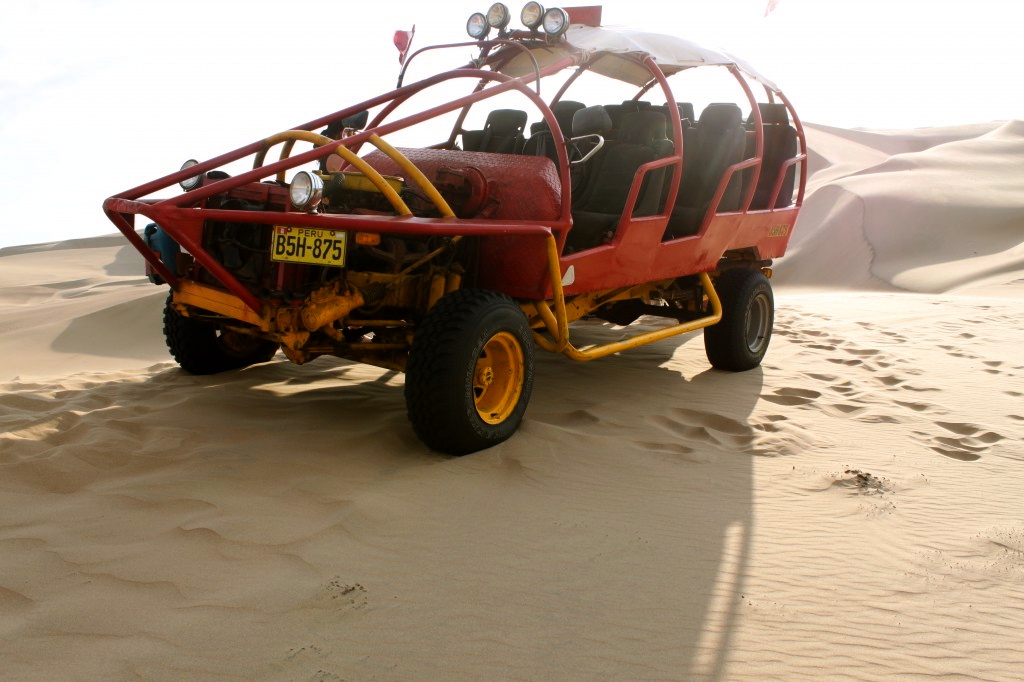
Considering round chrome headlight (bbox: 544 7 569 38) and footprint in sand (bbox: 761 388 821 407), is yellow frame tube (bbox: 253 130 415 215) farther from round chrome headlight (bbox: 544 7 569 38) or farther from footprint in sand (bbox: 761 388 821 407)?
footprint in sand (bbox: 761 388 821 407)

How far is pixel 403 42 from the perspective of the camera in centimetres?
587

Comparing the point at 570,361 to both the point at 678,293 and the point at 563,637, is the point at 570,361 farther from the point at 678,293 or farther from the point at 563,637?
the point at 563,637

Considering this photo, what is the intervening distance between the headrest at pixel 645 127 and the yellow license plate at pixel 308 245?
2.85 metres

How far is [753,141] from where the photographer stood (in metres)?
7.09

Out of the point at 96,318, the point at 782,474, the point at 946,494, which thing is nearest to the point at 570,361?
the point at 782,474

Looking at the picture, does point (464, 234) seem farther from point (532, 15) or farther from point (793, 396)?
point (793, 396)

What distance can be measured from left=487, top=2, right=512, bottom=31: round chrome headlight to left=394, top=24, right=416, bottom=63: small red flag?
0.87 m

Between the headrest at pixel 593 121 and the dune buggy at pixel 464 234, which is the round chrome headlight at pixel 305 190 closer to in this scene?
the dune buggy at pixel 464 234

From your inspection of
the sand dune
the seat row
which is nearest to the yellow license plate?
the seat row

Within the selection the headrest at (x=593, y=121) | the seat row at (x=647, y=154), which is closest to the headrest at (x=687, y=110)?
the seat row at (x=647, y=154)

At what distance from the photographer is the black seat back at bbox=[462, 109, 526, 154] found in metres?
6.40

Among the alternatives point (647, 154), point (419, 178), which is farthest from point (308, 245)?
point (647, 154)

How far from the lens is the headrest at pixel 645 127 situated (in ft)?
19.9

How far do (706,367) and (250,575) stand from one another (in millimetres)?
4618
